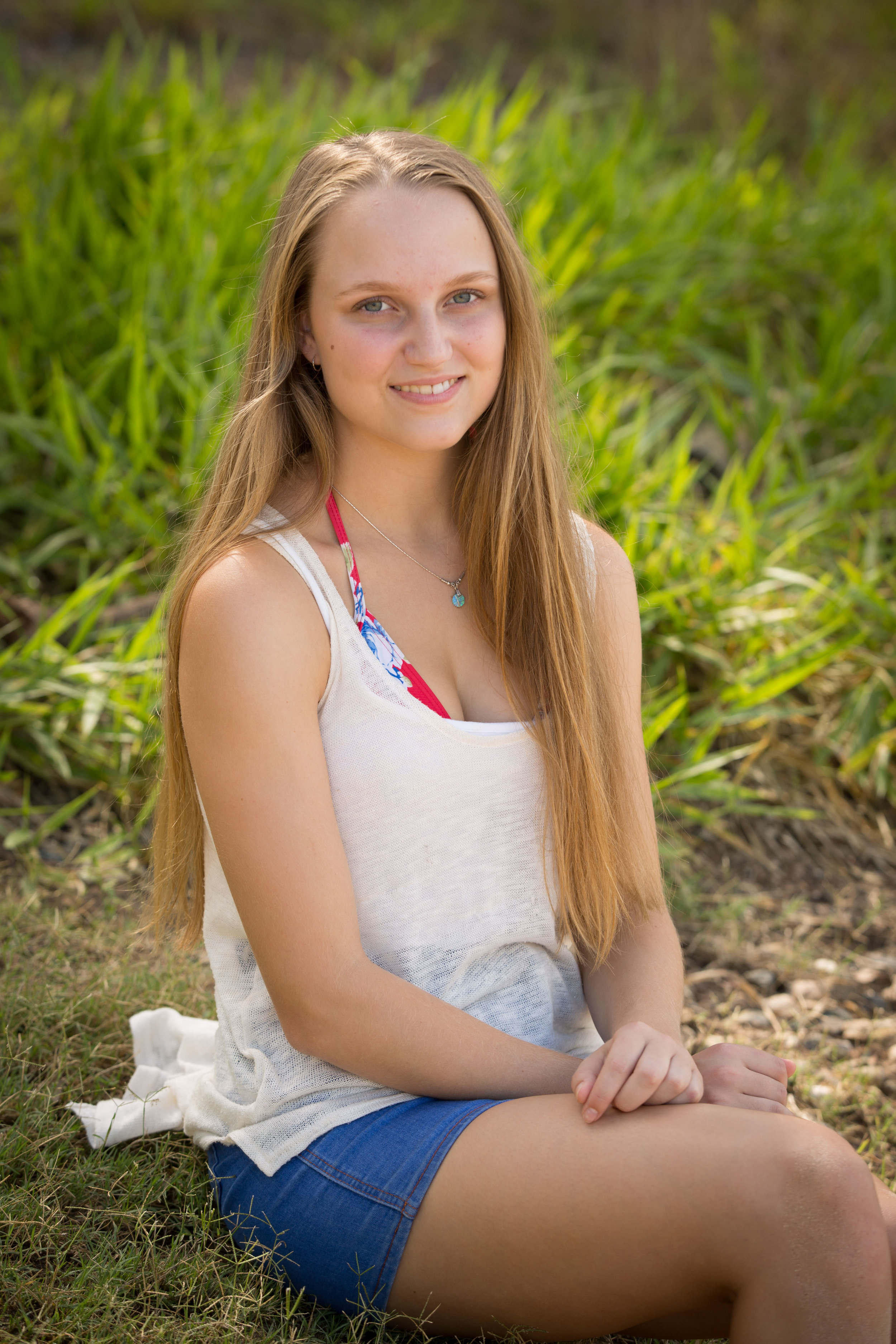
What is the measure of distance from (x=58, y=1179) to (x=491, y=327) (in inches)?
56.2

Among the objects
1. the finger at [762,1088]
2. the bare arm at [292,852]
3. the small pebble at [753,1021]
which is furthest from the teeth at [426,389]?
the small pebble at [753,1021]

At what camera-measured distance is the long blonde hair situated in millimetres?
1711

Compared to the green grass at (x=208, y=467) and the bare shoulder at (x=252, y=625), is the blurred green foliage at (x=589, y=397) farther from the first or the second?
the bare shoulder at (x=252, y=625)

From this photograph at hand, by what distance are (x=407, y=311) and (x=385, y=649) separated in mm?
Answer: 477

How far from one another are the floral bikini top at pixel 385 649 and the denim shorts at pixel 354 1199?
533 millimetres

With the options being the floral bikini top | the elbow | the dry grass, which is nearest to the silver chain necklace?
the floral bikini top

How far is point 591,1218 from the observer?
1.39 metres

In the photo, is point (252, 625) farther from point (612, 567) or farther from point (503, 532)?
point (612, 567)

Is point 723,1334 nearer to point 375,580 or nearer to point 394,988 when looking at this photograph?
point 394,988

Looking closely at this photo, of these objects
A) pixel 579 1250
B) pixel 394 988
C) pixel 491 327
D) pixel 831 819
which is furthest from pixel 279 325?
pixel 831 819

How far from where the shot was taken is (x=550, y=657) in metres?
1.76

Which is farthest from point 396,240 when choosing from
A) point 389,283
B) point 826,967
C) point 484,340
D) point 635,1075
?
point 826,967

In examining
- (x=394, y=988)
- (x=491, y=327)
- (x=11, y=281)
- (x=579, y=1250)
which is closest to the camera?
(x=579, y=1250)

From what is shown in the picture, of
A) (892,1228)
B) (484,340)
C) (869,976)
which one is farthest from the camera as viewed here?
(869,976)
